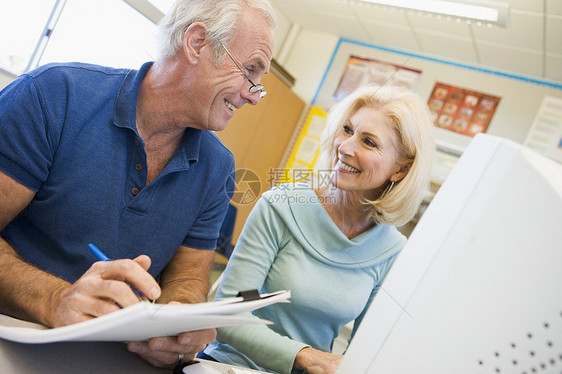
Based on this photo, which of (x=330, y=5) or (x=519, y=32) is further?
(x=330, y=5)

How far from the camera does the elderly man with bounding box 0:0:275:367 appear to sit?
613 mm

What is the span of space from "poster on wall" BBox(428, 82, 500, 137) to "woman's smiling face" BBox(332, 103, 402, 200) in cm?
263

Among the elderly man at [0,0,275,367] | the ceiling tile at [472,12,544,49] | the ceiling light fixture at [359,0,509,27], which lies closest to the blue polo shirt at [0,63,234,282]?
the elderly man at [0,0,275,367]

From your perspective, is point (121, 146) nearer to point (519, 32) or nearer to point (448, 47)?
point (519, 32)

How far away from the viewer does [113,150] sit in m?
0.67

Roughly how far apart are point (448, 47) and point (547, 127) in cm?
86

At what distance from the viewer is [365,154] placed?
67cm

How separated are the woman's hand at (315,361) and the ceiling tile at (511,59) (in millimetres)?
2765

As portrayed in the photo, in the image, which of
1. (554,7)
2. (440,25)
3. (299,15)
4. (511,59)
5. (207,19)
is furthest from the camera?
(299,15)

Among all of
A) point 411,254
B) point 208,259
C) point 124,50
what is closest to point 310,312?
point 208,259

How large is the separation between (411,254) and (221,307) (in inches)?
7.5

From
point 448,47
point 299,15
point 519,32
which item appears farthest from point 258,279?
point 299,15

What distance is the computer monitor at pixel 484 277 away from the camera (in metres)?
0.37

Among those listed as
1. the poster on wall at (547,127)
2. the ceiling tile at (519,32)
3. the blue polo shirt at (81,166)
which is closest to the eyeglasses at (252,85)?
the blue polo shirt at (81,166)
